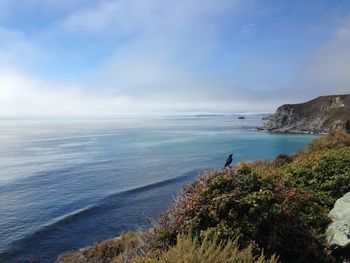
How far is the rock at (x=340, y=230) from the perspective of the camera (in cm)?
755

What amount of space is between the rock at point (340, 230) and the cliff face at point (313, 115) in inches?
4480

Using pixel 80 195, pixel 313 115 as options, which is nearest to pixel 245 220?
pixel 80 195

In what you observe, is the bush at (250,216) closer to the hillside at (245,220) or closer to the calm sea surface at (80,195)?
the hillside at (245,220)

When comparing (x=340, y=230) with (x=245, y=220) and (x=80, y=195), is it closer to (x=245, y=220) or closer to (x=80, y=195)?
(x=245, y=220)

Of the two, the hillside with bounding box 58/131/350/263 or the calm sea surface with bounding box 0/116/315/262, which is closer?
the hillside with bounding box 58/131/350/263

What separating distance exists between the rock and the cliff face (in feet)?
373

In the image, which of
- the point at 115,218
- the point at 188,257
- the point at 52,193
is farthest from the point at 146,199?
the point at 188,257

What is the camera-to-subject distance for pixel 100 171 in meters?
53.5

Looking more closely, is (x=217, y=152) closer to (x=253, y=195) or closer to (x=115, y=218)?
(x=115, y=218)

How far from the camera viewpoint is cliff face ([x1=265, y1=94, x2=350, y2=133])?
120m

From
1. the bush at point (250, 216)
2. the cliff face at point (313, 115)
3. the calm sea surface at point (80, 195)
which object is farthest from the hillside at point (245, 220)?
the cliff face at point (313, 115)

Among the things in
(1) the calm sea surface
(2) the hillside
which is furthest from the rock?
(1) the calm sea surface

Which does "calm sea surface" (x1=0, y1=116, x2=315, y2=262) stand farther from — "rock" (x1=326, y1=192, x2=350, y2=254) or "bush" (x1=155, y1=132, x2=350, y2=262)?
"rock" (x1=326, y1=192, x2=350, y2=254)

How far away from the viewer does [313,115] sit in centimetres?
13275
